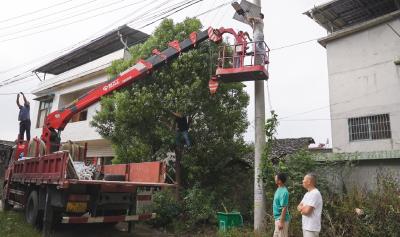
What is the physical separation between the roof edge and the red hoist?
6158 millimetres

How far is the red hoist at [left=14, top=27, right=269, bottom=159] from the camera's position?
28.6 ft

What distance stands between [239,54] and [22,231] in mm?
6711

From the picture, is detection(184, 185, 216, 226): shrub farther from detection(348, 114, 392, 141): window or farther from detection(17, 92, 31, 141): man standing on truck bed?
detection(348, 114, 392, 141): window

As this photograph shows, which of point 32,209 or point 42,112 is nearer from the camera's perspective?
point 32,209

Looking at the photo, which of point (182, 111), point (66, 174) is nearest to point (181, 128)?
point (182, 111)

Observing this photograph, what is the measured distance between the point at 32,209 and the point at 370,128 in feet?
38.1

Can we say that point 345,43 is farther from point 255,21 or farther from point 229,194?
point 229,194

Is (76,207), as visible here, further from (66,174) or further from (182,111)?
(182,111)

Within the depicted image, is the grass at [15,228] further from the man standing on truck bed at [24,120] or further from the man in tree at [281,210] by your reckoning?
the man in tree at [281,210]

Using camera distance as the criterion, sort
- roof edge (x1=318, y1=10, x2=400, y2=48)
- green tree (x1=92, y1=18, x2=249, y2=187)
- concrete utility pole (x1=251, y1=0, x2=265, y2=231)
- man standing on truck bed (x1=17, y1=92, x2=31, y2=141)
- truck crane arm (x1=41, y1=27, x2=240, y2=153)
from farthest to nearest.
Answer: roof edge (x1=318, y1=10, x2=400, y2=48) < man standing on truck bed (x1=17, y1=92, x2=31, y2=141) < green tree (x1=92, y1=18, x2=249, y2=187) < truck crane arm (x1=41, y1=27, x2=240, y2=153) < concrete utility pole (x1=251, y1=0, x2=265, y2=231)

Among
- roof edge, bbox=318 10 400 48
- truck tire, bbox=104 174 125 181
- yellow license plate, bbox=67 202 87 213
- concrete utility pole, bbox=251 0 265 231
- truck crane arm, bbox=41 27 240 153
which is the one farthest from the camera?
roof edge, bbox=318 10 400 48

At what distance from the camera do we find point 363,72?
13.6 metres

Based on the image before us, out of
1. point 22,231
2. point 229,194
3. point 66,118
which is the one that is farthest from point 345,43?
point 22,231

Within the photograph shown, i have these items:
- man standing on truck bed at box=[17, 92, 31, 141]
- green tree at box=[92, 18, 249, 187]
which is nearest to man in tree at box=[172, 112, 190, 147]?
green tree at box=[92, 18, 249, 187]
